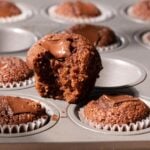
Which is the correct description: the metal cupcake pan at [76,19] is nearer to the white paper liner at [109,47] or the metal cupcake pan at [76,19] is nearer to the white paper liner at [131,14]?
the white paper liner at [131,14]

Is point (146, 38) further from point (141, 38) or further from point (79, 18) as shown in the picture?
point (79, 18)

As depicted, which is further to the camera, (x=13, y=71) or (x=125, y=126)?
(x=13, y=71)

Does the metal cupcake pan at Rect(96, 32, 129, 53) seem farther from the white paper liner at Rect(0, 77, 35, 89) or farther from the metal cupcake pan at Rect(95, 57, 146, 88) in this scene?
the white paper liner at Rect(0, 77, 35, 89)

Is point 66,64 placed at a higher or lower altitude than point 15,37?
higher

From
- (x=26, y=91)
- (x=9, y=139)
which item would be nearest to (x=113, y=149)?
(x=9, y=139)

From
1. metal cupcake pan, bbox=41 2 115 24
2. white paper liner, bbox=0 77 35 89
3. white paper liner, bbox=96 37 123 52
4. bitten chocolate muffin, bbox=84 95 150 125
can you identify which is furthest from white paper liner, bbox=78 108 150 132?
metal cupcake pan, bbox=41 2 115 24

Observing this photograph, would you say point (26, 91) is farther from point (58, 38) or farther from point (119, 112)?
point (119, 112)

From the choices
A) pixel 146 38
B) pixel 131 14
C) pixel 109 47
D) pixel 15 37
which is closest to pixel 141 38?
pixel 146 38
